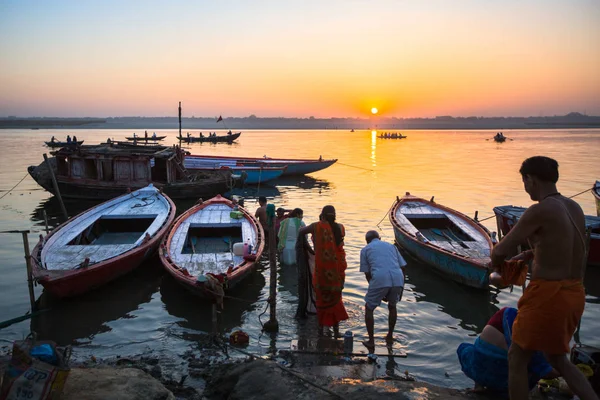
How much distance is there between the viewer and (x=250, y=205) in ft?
68.3

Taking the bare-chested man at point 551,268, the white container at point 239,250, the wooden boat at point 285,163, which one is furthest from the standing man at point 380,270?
the wooden boat at point 285,163

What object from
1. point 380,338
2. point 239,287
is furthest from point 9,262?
point 380,338

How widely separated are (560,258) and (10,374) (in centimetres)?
475

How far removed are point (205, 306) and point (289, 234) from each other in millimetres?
2779

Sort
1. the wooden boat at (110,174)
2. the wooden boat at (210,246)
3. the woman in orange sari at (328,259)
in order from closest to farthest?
the woman in orange sari at (328,259) < the wooden boat at (210,246) < the wooden boat at (110,174)

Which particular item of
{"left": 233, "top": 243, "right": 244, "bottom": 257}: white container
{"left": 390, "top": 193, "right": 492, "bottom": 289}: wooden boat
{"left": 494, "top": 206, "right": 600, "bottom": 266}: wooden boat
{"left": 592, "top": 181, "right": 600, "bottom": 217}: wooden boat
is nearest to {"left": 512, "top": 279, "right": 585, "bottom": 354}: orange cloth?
{"left": 390, "top": 193, "right": 492, "bottom": 289}: wooden boat

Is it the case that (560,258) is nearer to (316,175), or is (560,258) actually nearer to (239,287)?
(239,287)

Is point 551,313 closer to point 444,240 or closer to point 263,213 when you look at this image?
point 444,240

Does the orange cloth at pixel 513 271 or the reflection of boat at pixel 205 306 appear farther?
the reflection of boat at pixel 205 306

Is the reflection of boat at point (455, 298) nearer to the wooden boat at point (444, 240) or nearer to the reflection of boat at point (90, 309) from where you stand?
the wooden boat at point (444, 240)

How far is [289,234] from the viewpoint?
10.7 m

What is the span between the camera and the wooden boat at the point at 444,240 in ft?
31.2

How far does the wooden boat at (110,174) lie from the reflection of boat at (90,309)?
9855 millimetres

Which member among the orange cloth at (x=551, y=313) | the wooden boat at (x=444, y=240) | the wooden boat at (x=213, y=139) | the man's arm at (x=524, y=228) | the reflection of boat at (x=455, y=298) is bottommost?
the reflection of boat at (x=455, y=298)
